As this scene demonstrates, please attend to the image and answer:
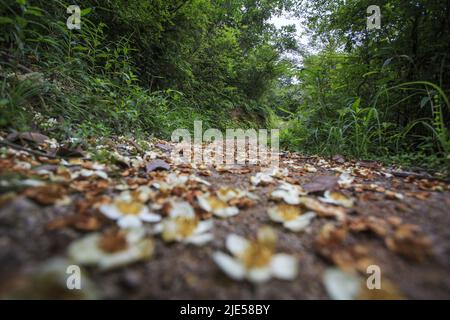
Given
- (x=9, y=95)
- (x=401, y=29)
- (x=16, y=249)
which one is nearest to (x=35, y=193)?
(x=16, y=249)

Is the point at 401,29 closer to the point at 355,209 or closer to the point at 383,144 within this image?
the point at 383,144

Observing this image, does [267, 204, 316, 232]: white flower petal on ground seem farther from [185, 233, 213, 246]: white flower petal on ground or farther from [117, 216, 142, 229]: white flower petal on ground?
[117, 216, 142, 229]: white flower petal on ground

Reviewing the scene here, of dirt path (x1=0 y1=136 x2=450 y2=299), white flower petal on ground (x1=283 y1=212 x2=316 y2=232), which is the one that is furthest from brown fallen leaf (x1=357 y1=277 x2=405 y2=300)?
white flower petal on ground (x1=283 y1=212 x2=316 y2=232)

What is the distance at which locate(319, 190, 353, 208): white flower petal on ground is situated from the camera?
101cm

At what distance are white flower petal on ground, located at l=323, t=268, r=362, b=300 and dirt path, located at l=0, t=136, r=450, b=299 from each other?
17 millimetres

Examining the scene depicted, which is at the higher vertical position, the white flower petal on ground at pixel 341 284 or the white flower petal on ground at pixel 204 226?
the white flower petal on ground at pixel 204 226

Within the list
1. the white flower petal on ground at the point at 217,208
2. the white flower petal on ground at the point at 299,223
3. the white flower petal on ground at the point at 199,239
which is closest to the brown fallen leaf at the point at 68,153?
the white flower petal on ground at the point at 217,208

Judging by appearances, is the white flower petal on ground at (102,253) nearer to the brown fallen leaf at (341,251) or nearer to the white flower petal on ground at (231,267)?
the white flower petal on ground at (231,267)

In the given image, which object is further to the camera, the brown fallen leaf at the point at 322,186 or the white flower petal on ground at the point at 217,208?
the brown fallen leaf at the point at 322,186

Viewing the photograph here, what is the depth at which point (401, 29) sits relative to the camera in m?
2.58

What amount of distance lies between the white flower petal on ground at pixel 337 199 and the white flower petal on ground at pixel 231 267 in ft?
2.26

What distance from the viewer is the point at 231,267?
560mm

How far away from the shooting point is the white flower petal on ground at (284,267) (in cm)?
57

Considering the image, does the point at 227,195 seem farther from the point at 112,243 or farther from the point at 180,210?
the point at 112,243
